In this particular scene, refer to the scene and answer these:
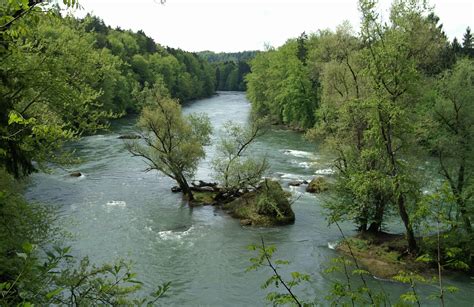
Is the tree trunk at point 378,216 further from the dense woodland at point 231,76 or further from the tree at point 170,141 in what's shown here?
the dense woodland at point 231,76

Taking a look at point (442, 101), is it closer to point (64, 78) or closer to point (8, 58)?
point (64, 78)

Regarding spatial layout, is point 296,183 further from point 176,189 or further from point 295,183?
point 176,189

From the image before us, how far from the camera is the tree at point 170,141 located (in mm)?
28078

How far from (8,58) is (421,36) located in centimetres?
1530


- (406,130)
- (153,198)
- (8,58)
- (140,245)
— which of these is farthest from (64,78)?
(153,198)

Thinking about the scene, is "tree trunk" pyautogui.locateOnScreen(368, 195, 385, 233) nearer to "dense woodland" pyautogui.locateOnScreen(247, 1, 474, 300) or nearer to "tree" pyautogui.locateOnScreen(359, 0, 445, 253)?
"dense woodland" pyautogui.locateOnScreen(247, 1, 474, 300)

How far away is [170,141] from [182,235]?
795 centimetres

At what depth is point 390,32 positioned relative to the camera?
55.7ft

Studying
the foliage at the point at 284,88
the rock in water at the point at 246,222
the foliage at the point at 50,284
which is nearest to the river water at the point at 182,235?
the rock in water at the point at 246,222

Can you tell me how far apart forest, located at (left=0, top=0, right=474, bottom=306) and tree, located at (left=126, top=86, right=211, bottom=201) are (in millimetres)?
92

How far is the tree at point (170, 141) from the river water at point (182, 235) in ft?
6.19

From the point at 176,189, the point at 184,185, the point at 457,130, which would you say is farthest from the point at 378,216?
the point at 176,189

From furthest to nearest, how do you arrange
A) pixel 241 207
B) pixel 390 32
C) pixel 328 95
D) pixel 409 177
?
pixel 241 207 → pixel 328 95 → pixel 409 177 → pixel 390 32

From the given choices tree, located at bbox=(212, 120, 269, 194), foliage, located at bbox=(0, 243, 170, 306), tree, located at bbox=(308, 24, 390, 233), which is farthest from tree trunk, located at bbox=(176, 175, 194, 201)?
foliage, located at bbox=(0, 243, 170, 306)
